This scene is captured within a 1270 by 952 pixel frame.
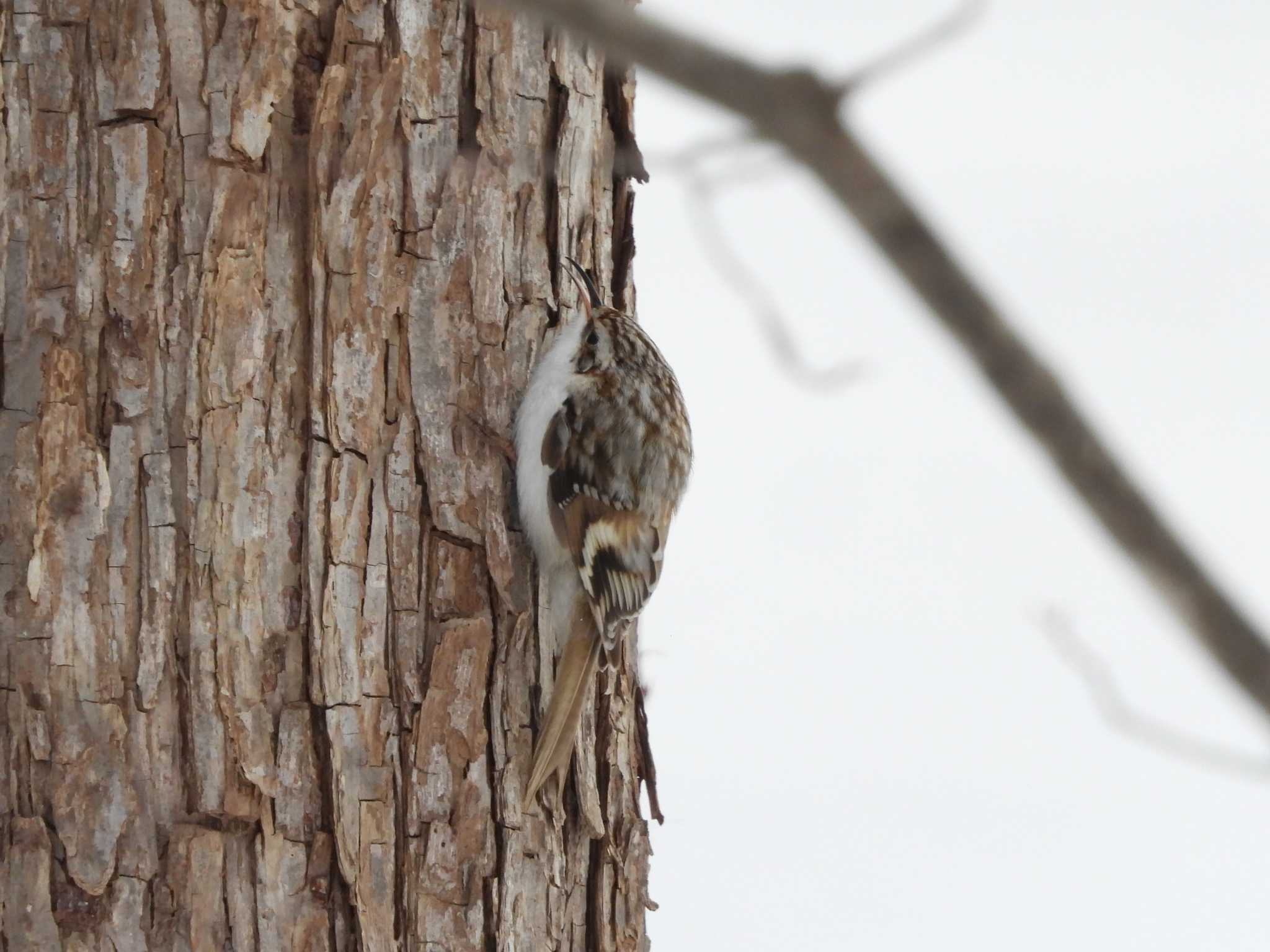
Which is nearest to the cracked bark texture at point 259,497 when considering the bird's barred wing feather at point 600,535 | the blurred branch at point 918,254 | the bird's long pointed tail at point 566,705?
the bird's long pointed tail at point 566,705

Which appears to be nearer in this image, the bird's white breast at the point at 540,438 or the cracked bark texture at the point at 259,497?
the cracked bark texture at the point at 259,497

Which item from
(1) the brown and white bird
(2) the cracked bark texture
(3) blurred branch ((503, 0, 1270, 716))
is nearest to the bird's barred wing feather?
(1) the brown and white bird

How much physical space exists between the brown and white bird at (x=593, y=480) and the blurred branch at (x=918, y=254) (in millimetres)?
1646

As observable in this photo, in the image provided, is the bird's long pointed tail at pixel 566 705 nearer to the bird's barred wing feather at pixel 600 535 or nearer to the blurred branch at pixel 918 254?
the bird's barred wing feather at pixel 600 535

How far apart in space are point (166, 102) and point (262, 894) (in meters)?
1.02

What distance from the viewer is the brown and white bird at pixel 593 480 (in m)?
2.20

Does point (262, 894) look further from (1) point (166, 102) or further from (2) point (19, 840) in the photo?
(1) point (166, 102)

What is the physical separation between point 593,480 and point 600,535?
0.48ft

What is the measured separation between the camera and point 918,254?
1.55 ft

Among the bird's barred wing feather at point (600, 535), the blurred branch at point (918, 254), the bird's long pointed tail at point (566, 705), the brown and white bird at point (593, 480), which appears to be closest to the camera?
the blurred branch at point (918, 254)

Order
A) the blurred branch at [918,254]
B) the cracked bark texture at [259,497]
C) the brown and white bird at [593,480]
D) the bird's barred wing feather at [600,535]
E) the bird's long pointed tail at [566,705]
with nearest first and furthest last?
the blurred branch at [918,254] < the cracked bark texture at [259,497] < the bird's long pointed tail at [566,705] < the brown and white bird at [593,480] < the bird's barred wing feather at [600,535]

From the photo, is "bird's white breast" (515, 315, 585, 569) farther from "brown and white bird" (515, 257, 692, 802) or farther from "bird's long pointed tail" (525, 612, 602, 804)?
"bird's long pointed tail" (525, 612, 602, 804)

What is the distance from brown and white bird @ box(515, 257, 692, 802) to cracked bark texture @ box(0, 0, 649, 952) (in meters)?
0.07

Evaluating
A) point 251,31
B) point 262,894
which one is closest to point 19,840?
point 262,894
